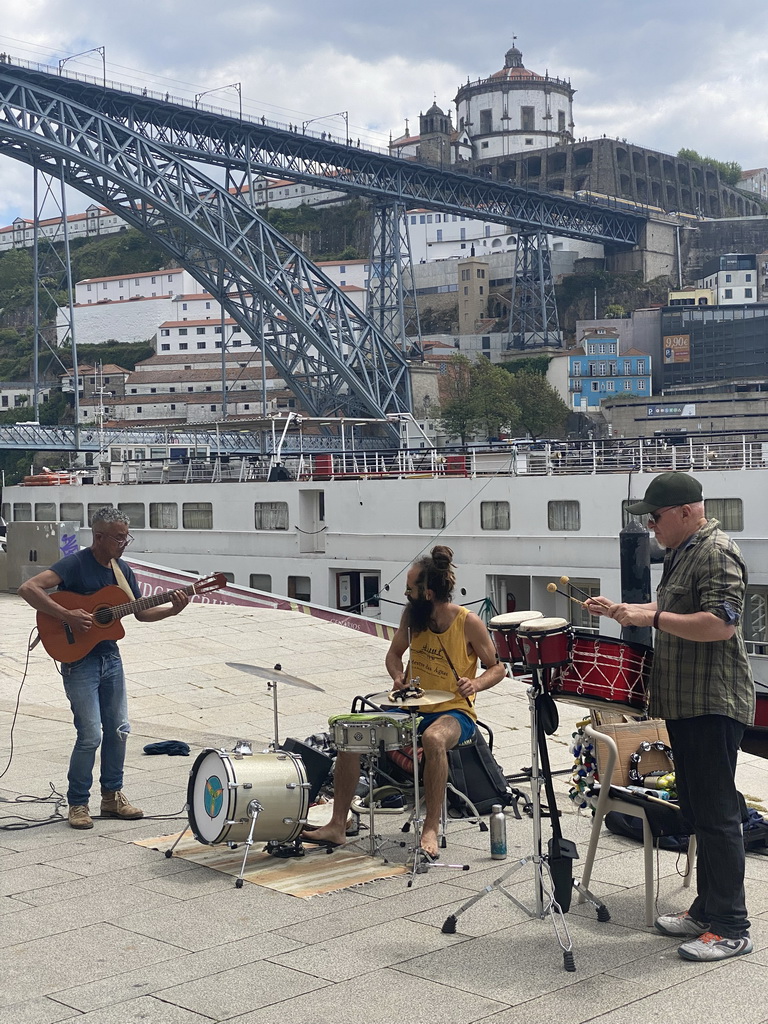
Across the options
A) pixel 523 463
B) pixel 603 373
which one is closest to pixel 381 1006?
pixel 523 463

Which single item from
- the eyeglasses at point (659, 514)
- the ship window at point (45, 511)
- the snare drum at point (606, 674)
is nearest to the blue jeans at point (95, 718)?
the snare drum at point (606, 674)

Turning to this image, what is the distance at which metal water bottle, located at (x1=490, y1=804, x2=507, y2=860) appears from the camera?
5.69 m

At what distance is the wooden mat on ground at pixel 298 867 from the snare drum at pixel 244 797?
141mm

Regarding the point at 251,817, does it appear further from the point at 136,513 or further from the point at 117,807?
the point at 136,513

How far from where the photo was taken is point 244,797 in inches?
213

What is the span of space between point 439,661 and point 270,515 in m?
20.1

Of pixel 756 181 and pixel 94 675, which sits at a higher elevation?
pixel 756 181

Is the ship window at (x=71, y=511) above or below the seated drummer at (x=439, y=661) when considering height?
above

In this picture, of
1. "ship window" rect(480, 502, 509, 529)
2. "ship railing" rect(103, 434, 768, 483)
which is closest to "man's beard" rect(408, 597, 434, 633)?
"ship railing" rect(103, 434, 768, 483)

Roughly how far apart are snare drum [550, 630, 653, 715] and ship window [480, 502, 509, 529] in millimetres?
17308

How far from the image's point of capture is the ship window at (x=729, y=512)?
19.7 m

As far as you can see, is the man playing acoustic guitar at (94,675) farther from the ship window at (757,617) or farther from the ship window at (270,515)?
the ship window at (270,515)

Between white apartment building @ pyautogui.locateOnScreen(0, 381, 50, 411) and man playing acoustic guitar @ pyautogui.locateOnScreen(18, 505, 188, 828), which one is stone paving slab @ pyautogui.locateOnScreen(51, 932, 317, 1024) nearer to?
man playing acoustic guitar @ pyautogui.locateOnScreen(18, 505, 188, 828)

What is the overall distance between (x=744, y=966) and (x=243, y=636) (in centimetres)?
1160
